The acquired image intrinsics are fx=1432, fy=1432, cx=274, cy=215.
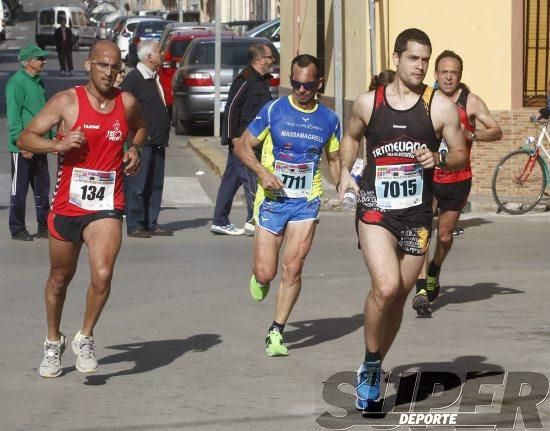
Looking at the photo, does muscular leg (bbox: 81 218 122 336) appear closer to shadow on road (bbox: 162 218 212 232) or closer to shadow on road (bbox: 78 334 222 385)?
shadow on road (bbox: 78 334 222 385)

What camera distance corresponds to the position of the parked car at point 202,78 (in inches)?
1012

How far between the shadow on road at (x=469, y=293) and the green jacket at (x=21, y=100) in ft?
15.5

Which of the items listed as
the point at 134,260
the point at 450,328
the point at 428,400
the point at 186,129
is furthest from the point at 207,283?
the point at 186,129

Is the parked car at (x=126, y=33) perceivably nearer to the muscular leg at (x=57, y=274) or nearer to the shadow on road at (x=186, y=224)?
the shadow on road at (x=186, y=224)

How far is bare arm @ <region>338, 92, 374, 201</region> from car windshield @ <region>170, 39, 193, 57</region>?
72.8ft

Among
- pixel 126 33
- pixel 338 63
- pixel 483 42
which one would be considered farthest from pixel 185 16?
pixel 483 42

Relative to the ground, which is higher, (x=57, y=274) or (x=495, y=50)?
(x=495, y=50)

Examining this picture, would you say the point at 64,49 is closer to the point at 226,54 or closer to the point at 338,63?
the point at 226,54

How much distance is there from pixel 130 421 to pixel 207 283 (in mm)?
4655

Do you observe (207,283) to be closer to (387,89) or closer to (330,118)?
(330,118)

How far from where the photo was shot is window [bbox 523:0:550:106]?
1786cm

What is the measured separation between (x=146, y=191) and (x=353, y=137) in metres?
7.42

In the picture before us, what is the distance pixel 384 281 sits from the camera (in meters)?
7.12

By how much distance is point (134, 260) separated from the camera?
13039 millimetres
